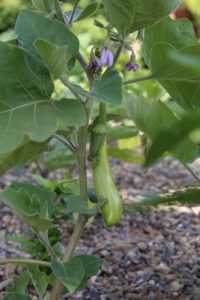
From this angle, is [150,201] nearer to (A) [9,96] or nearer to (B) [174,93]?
(B) [174,93]

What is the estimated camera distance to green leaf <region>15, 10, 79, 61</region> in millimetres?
951

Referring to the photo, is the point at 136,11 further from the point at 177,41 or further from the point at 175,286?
the point at 175,286

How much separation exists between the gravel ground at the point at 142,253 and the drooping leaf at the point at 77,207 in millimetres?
405

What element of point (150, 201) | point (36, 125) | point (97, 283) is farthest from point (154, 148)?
point (97, 283)

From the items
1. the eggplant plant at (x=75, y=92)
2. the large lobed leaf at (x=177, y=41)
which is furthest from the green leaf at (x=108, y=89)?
the large lobed leaf at (x=177, y=41)

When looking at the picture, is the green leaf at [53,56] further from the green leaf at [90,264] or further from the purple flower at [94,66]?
the green leaf at [90,264]

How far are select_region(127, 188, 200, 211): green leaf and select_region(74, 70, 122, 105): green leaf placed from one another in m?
0.24

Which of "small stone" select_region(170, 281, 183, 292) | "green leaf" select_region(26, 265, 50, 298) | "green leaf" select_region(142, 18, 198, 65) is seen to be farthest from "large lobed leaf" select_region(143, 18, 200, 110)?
"small stone" select_region(170, 281, 183, 292)

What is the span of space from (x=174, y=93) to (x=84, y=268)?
1.16ft

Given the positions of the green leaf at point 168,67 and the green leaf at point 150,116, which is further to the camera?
the green leaf at point 150,116

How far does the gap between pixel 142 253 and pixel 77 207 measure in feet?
2.65

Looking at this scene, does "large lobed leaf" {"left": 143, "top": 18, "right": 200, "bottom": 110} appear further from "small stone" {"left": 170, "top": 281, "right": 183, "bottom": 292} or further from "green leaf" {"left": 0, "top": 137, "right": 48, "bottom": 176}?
"small stone" {"left": 170, "top": 281, "right": 183, "bottom": 292}

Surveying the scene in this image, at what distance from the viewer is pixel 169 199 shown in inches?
41.6

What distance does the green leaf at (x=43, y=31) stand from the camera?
95 cm
